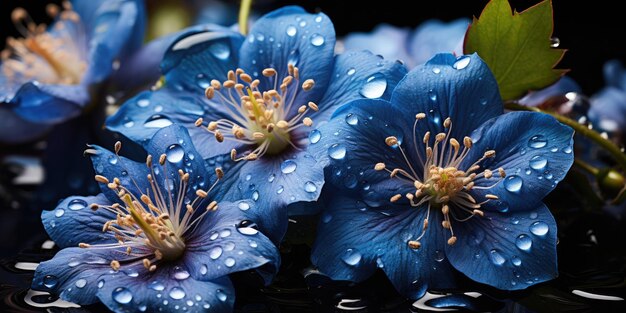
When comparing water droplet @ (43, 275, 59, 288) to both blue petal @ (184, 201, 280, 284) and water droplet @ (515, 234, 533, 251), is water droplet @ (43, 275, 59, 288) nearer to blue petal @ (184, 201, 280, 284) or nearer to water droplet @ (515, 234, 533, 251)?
blue petal @ (184, 201, 280, 284)

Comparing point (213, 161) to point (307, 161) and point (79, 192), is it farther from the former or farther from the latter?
point (79, 192)

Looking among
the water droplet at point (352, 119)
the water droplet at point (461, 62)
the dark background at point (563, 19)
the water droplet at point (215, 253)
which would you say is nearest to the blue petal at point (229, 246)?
the water droplet at point (215, 253)

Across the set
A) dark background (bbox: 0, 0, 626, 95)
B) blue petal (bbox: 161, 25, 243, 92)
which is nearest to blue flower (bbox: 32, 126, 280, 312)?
blue petal (bbox: 161, 25, 243, 92)

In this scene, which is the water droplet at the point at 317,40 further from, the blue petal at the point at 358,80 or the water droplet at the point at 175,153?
the water droplet at the point at 175,153

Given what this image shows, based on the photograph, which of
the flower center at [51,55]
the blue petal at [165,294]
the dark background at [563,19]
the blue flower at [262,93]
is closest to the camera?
the blue petal at [165,294]

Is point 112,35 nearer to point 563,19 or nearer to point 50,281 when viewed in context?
point 50,281

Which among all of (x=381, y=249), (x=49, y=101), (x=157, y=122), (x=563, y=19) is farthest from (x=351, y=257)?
(x=563, y=19)

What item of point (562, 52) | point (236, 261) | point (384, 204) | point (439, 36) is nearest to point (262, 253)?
point (236, 261)

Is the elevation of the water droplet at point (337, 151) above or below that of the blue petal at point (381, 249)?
above
